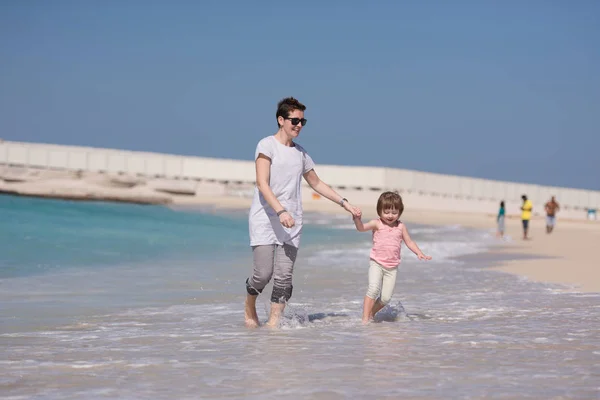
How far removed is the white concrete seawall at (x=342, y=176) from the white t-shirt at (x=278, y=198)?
50.2m

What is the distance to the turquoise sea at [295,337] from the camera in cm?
475

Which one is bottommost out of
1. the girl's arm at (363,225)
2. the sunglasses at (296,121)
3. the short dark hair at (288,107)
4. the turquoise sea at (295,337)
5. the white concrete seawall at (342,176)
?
the turquoise sea at (295,337)

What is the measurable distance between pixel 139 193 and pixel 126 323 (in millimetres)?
41187

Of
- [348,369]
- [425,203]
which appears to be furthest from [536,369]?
[425,203]

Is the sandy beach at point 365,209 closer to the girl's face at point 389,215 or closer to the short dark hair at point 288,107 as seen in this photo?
the girl's face at point 389,215

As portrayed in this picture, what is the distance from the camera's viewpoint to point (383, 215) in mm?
7516

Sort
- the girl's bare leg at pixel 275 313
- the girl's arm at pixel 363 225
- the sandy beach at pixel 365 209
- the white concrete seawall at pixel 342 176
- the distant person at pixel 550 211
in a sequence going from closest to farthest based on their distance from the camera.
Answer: the girl's bare leg at pixel 275 313 < the girl's arm at pixel 363 225 < the sandy beach at pixel 365 209 < the distant person at pixel 550 211 < the white concrete seawall at pixel 342 176

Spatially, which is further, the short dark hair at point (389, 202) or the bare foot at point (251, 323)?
the short dark hair at point (389, 202)

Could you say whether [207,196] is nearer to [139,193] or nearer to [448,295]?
[139,193]

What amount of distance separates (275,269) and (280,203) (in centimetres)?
55

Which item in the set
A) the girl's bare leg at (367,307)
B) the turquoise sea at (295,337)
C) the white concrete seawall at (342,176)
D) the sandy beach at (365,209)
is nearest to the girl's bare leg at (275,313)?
the turquoise sea at (295,337)

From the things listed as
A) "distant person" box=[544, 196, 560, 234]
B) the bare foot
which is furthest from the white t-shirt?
"distant person" box=[544, 196, 560, 234]

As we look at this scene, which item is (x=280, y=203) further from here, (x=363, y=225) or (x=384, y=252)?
(x=384, y=252)

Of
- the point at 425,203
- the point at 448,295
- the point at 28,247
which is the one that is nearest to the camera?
the point at 448,295
